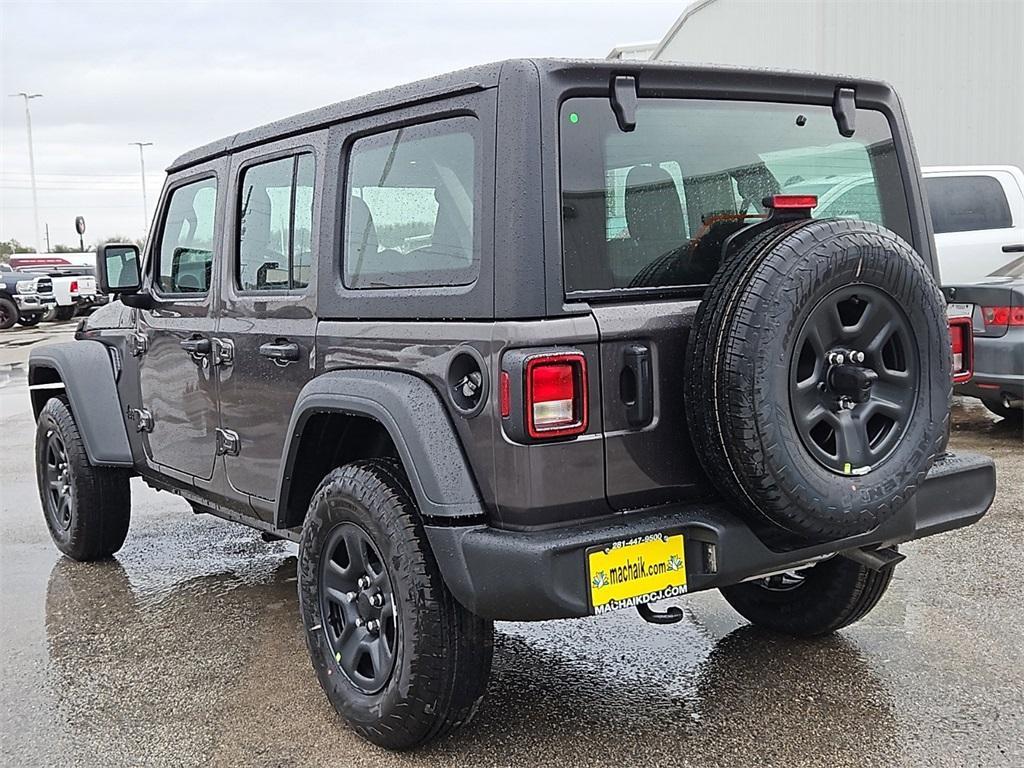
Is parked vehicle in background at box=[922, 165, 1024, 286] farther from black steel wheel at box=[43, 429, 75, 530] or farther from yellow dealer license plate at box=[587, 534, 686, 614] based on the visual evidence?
yellow dealer license plate at box=[587, 534, 686, 614]

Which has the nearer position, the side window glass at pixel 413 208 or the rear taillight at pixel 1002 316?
the side window glass at pixel 413 208

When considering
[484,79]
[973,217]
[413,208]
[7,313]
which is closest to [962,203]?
[973,217]

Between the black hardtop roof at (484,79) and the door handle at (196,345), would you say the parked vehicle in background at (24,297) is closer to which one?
the door handle at (196,345)

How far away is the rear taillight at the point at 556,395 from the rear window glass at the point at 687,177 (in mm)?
236

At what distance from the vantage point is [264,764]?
3227 millimetres

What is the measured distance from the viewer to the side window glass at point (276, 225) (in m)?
3.76

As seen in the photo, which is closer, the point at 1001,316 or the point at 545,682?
the point at 545,682

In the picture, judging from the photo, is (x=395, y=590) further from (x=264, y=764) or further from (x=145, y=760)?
(x=145, y=760)

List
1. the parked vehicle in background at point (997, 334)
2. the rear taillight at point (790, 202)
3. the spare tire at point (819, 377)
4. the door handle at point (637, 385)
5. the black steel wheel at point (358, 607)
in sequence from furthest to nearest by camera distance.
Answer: the parked vehicle in background at point (997, 334) → the black steel wheel at point (358, 607) → the rear taillight at point (790, 202) → the door handle at point (637, 385) → the spare tire at point (819, 377)

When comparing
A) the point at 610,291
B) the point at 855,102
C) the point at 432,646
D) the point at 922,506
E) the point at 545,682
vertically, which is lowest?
the point at 545,682

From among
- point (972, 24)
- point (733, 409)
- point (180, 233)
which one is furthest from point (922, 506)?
point (972, 24)

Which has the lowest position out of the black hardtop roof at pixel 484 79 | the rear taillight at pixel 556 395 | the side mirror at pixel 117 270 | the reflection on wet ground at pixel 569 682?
the reflection on wet ground at pixel 569 682

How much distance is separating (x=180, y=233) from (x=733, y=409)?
2.95 m

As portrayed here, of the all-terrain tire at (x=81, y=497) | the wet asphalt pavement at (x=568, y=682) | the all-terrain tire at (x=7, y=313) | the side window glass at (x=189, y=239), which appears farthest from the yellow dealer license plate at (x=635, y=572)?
the all-terrain tire at (x=7, y=313)
